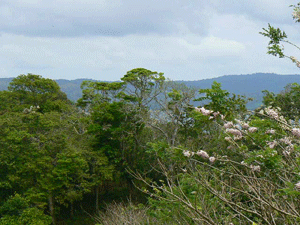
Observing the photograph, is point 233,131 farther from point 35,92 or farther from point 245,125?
point 35,92

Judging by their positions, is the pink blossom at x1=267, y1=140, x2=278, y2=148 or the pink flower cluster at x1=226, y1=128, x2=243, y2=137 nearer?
the pink blossom at x1=267, y1=140, x2=278, y2=148

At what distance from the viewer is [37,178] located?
17828 mm

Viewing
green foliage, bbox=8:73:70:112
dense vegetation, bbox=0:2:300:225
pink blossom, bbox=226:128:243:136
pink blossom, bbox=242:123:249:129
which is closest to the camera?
pink blossom, bbox=226:128:243:136

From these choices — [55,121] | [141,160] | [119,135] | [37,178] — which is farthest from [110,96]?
[37,178]

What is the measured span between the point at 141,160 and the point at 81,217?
544 cm

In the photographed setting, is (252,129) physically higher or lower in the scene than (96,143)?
higher

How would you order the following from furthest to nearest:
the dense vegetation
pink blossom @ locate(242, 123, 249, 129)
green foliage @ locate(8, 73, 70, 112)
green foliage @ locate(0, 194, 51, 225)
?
green foliage @ locate(8, 73, 70, 112) < the dense vegetation < green foliage @ locate(0, 194, 51, 225) < pink blossom @ locate(242, 123, 249, 129)

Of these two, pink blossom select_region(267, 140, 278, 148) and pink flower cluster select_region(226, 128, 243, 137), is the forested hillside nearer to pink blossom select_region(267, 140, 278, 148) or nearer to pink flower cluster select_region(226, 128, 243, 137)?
pink flower cluster select_region(226, 128, 243, 137)

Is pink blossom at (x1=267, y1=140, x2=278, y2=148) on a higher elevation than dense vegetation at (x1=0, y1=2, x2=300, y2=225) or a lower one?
higher

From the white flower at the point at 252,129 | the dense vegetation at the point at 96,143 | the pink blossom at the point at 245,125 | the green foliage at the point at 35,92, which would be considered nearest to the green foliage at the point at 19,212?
the dense vegetation at the point at 96,143

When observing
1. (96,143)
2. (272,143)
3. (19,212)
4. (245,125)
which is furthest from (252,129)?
(96,143)

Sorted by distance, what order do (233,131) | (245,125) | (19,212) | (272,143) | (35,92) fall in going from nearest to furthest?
(272,143)
(233,131)
(245,125)
(19,212)
(35,92)

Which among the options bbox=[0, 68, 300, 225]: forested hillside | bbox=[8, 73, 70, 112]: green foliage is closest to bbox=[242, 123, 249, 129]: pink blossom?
bbox=[0, 68, 300, 225]: forested hillside

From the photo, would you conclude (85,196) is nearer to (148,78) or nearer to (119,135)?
(119,135)
